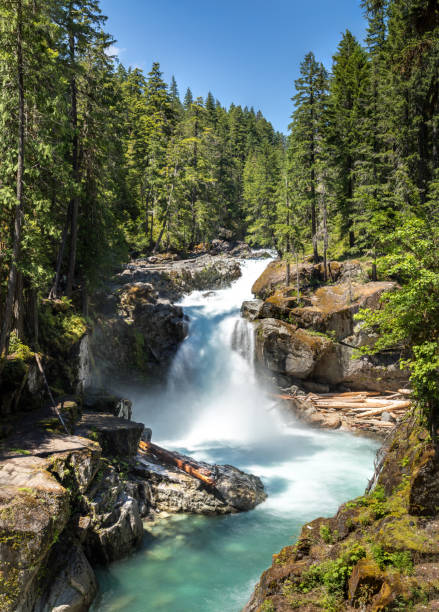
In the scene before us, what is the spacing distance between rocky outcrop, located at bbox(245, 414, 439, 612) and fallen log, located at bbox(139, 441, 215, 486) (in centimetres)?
533

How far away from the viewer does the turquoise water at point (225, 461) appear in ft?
26.8

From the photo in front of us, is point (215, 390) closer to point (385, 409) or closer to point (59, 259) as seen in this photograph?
point (385, 409)

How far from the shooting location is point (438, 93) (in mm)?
19938

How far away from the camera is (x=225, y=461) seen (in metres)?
15.0

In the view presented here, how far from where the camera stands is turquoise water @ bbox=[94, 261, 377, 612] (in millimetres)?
8172

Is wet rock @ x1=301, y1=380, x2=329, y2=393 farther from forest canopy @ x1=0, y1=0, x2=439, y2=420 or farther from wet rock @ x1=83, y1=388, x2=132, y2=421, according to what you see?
wet rock @ x1=83, y1=388, x2=132, y2=421

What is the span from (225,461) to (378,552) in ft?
35.5

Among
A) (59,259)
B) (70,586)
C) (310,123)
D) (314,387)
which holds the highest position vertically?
(310,123)

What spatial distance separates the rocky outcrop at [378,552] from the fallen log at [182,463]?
5.33 metres

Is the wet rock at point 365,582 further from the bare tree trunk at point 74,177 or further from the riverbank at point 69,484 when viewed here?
the bare tree trunk at point 74,177

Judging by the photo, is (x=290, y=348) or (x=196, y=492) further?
(x=290, y=348)

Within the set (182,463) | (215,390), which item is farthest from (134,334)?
(182,463)

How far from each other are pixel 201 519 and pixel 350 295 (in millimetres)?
14477

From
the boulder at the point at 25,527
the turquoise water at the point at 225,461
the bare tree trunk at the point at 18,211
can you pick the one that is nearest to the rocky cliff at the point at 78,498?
the boulder at the point at 25,527
